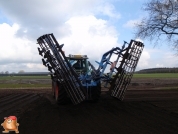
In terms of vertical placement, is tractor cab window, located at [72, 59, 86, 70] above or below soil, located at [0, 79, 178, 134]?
above

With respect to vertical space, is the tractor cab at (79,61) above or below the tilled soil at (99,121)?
above

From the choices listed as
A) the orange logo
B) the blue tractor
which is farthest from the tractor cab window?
the orange logo

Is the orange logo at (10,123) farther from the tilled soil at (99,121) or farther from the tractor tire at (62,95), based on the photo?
the tractor tire at (62,95)

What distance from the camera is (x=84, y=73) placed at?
13.6 meters

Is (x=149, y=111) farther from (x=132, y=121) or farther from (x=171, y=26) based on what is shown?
(x=171, y=26)

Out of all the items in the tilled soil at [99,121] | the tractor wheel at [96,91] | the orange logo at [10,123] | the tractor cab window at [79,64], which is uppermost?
the tractor cab window at [79,64]

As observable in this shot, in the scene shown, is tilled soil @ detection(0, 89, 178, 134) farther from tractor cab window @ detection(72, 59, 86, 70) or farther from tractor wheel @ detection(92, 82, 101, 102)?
tractor cab window @ detection(72, 59, 86, 70)

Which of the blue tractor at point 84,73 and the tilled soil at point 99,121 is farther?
the blue tractor at point 84,73

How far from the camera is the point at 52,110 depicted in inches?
450

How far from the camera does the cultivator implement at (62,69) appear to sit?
1144 cm

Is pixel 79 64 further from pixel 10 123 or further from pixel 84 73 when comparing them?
pixel 10 123

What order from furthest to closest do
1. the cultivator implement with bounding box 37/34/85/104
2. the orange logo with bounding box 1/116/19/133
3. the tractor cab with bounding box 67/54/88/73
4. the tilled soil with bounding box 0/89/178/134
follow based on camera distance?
the tractor cab with bounding box 67/54/88/73 → the cultivator implement with bounding box 37/34/85/104 → the tilled soil with bounding box 0/89/178/134 → the orange logo with bounding box 1/116/19/133

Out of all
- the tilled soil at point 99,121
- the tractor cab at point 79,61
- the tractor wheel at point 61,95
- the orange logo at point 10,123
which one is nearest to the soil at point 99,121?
the tilled soil at point 99,121

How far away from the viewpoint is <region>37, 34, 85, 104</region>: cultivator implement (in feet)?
37.5
